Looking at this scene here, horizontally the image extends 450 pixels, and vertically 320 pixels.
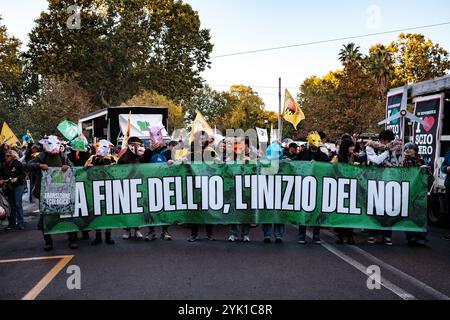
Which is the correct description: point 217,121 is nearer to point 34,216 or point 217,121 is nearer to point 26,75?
point 26,75

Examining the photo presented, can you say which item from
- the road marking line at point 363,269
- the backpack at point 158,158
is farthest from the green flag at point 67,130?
the road marking line at point 363,269

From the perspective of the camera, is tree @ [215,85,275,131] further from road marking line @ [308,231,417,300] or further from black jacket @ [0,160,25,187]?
road marking line @ [308,231,417,300]

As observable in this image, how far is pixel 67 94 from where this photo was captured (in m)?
44.2

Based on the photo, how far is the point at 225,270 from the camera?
21.9 ft

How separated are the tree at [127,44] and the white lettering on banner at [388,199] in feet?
106

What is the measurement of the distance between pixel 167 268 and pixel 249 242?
2.42m

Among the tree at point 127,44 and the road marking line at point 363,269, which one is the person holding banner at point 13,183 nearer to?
the road marking line at point 363,269

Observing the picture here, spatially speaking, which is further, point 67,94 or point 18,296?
point 67,94

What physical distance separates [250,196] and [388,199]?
240 centimetres

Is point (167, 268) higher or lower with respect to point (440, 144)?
lower

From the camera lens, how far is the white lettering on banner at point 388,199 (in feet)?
28.7

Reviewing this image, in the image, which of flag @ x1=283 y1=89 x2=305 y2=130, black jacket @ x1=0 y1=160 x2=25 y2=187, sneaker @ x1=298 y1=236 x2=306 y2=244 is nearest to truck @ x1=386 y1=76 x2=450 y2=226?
flag @ x1=283 y1=89 x2=305 y2=130

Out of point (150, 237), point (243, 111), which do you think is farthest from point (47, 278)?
point (243, 111)
